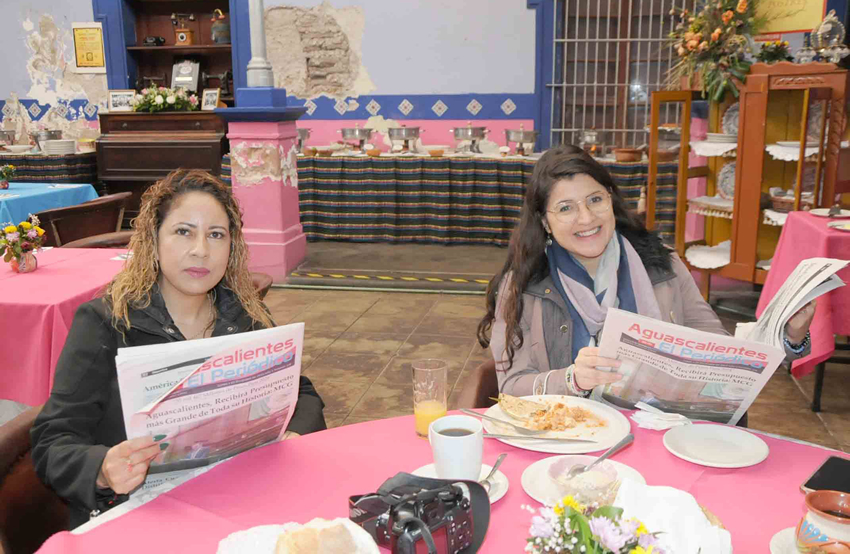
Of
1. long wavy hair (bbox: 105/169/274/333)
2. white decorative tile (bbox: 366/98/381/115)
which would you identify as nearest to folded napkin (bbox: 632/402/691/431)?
long wavy hair (bbox: 105/169/274/333)

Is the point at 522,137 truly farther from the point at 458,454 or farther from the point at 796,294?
the point at 458,454

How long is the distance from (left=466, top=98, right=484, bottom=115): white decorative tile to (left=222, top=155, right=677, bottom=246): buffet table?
185cm

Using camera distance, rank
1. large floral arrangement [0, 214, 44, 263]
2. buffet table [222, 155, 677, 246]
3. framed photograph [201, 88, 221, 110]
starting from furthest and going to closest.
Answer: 1. framed photograph [201, 88, 221, 110]
2. buffet table [222, 155, 677, 246]
3. large floral arrangement [0, 214, 44, 263]

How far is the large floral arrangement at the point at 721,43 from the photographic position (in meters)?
4.34

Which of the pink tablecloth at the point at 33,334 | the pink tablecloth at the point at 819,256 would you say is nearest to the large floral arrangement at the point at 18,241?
the pink tablecloth at the point at 33,334

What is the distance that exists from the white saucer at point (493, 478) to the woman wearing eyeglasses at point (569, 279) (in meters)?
0.56

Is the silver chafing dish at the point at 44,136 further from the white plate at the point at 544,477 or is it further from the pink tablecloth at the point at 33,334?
the white plate at the point at 544,477

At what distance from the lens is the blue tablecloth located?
4.59 metres

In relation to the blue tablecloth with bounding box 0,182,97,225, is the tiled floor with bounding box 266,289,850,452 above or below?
below

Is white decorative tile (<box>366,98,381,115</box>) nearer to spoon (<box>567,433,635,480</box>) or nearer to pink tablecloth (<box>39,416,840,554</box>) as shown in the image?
pink tablecloth (<box>39,416,840,554</box>)

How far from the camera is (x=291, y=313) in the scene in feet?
15.8

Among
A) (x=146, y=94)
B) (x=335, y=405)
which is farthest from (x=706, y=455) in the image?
(x=146, y=94)

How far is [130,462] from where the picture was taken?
1192 millimetres

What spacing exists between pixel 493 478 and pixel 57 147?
7442 mm
